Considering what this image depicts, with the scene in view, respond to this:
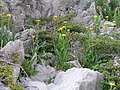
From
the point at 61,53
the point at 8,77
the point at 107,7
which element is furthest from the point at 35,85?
the point at 107,7

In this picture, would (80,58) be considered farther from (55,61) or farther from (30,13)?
(30,13)

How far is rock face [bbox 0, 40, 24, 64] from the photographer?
509 cm

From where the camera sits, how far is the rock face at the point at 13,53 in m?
5.09

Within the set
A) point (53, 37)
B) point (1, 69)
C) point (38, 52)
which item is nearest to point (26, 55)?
point (38, 52)

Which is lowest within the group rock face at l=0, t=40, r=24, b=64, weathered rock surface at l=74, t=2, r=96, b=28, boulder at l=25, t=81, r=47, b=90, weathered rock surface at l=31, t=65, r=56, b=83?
weathered rock surface at l=31, t=65, r=56, b=83

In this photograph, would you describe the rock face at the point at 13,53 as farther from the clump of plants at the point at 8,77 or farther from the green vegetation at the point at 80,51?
the clump of plants at the point at 8,77

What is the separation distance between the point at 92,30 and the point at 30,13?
6.24ft

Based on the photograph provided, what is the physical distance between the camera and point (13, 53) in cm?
510

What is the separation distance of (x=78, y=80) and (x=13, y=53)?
3.67ft

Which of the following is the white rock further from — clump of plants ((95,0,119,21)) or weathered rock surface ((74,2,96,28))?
clump of plants ((95,0,119,21))

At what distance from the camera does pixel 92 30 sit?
7816 millimetres

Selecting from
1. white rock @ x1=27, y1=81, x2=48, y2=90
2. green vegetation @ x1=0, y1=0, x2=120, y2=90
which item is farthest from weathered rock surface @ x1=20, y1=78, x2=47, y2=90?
green vegetation @ x1=0, y1=0, x2=120, y2=90

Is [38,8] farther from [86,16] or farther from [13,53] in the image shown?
[13,53]

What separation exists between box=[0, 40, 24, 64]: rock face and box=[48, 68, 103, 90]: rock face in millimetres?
684
